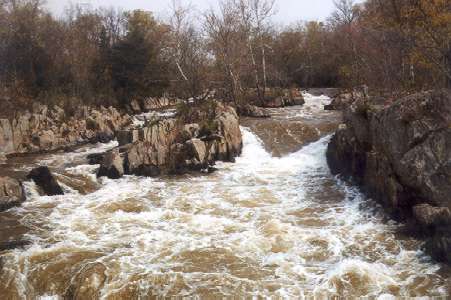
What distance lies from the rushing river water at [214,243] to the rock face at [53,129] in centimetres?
812

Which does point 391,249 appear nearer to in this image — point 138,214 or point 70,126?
point 138,214

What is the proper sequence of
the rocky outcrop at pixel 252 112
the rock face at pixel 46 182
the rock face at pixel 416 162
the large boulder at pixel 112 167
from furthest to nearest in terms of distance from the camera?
the rocky outcrop at pixel 252 112 < the large boulder at pixel 112 167 < the rock face at pixel 46 182 < the rock face at pixel 416 162

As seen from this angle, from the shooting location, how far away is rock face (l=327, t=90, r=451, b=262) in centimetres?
1256

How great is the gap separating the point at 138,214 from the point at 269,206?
457 cm

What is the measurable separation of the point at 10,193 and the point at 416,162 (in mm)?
13905

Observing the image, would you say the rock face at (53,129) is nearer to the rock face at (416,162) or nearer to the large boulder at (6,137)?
the large boulder at (6,137)

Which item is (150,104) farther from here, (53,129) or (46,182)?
(46,182)

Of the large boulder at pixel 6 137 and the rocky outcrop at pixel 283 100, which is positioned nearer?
the large boulder at pixel 6 137

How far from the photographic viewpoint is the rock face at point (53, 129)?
25531 millimetres

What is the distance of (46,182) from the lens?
17500mm

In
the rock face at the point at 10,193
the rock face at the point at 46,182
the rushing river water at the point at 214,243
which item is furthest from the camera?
the rock face at the point at 46,182

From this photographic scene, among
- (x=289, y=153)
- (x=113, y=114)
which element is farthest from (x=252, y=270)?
(x=113, y=114)

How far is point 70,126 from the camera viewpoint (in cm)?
2827

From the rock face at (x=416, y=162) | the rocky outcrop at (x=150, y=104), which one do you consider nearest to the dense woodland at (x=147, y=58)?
the rocky outcrop at (x=150, y=104)
